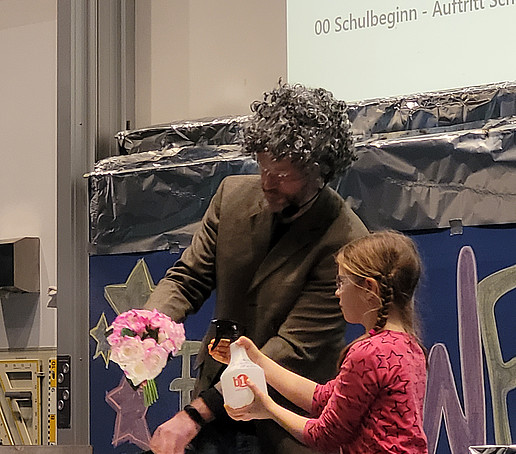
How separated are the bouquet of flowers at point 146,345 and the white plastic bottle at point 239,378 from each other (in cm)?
24

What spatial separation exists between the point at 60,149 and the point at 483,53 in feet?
4.44

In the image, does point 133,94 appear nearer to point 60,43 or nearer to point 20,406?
point 60,43

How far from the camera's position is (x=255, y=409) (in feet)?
7.30

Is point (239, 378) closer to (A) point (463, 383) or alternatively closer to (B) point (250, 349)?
(B) point (250, 349)

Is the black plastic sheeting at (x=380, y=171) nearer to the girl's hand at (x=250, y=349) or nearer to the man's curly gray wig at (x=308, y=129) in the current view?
the man's curly gray wig at (x=308, y=129)

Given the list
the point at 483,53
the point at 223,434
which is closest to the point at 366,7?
the point at 483,53

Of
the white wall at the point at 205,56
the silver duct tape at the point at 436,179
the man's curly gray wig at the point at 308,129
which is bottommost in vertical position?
the silver duct tape at the point at 436,179

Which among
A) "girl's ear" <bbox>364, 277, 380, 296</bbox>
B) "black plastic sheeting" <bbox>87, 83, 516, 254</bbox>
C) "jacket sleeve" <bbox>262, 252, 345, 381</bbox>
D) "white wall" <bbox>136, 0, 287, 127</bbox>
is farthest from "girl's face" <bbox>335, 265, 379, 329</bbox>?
"white wall" <bbox>136, 0, 287, 127</bbox>

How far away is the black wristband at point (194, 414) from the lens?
2359 millimetres

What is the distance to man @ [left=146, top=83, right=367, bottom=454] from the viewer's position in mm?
2262

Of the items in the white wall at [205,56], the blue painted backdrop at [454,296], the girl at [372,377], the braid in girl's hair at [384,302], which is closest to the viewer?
the girl at [372,377]

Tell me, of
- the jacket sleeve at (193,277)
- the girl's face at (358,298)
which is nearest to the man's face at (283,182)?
the jacket sleeve at (193,277)

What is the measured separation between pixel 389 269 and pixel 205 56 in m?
1.12

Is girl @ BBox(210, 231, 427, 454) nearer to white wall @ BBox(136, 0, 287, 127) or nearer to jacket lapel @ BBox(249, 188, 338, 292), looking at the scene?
jacket lapel @ BBox(249, 188, 338, 292)
